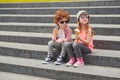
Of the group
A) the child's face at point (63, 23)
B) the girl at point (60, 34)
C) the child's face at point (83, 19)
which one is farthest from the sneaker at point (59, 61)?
the child's face at point (83, 19)

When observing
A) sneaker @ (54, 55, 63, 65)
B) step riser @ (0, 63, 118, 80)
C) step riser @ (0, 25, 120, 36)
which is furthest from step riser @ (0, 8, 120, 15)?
step riser @ (0, 63, 118, 80)

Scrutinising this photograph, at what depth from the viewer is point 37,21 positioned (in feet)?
23.7

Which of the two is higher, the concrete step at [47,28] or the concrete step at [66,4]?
the concrete step at [66,4]

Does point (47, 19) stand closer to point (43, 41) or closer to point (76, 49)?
point (43, 41)

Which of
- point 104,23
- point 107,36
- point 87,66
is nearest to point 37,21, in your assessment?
point 104,23

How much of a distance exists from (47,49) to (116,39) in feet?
4.09

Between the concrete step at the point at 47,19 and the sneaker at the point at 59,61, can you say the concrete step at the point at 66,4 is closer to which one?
the concrete step at the point at 47,19

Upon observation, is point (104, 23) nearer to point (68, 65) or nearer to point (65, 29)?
point (65, 29)

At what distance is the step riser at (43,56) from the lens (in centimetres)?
469

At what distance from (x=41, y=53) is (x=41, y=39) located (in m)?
0.56

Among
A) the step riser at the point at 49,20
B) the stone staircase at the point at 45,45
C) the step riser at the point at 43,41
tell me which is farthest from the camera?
the step riser at the point at 49,20

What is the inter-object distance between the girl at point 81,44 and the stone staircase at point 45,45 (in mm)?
115

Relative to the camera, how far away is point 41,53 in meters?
5.43

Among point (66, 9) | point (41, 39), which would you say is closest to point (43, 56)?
point (41, 39)
